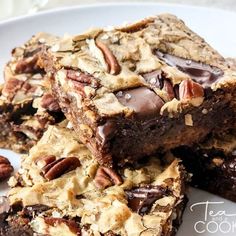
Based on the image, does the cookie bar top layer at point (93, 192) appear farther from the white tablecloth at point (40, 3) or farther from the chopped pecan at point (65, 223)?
the white tablecloth at point (40, 3)

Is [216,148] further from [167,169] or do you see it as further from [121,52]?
[121,52]

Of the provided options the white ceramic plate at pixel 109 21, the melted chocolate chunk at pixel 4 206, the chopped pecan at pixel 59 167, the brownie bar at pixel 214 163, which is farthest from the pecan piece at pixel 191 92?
the white ceramic plate at pixel 109 21

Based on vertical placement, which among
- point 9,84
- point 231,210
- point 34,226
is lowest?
point 231,210

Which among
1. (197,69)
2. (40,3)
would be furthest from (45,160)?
(40,3)

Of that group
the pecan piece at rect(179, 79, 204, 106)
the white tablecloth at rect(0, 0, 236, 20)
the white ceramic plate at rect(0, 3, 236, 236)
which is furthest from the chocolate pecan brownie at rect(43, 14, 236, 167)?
the white tablecloth at rect(0, 0, 236, 20)

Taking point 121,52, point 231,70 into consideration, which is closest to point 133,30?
point 121,52

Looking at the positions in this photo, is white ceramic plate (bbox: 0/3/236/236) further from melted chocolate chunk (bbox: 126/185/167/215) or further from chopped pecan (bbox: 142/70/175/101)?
melted chocolate chunk (bbox: 126/185/167/215)
